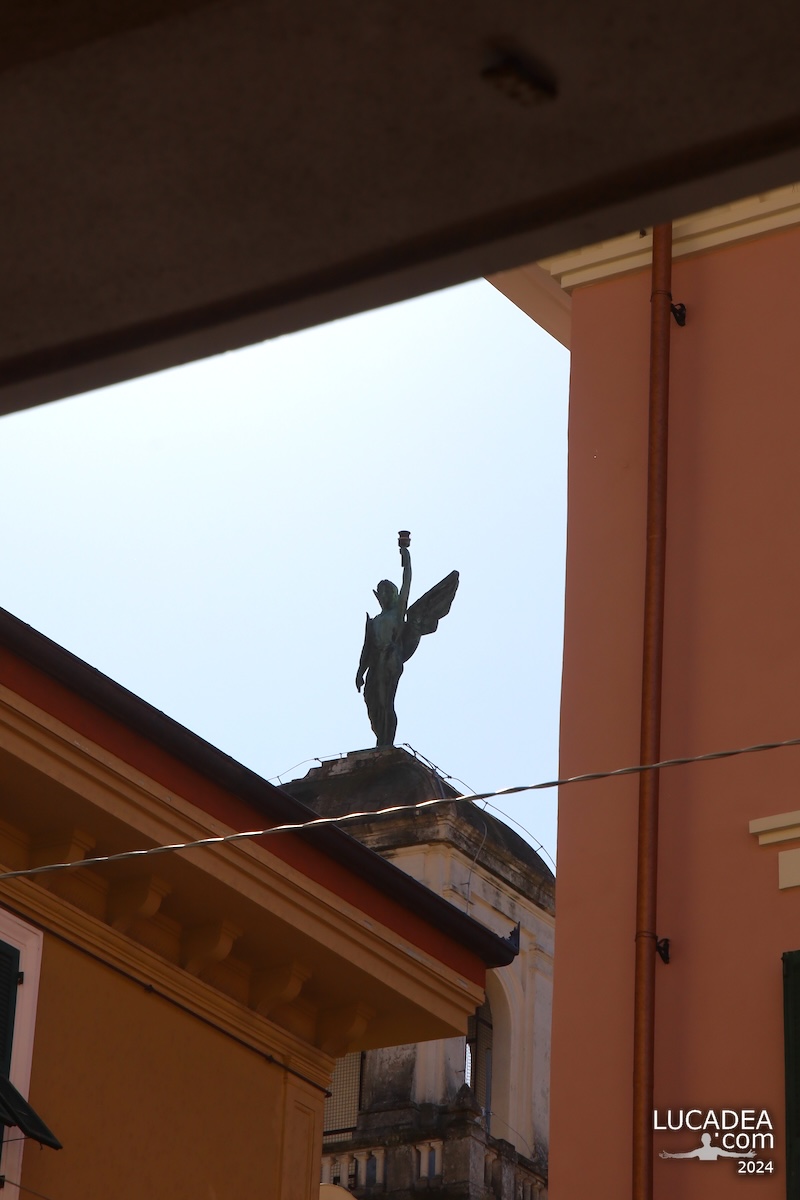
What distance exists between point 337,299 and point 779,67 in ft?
1.79

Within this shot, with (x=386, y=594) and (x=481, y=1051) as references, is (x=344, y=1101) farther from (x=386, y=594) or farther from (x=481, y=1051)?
(x=386, y=594)

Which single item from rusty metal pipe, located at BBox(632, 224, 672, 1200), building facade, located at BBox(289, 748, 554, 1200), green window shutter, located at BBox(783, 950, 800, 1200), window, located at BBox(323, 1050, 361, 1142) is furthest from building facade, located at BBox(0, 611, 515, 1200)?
window, located at BBox(323, 1050, 361, 1142)

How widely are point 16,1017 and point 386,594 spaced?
22.1 meters

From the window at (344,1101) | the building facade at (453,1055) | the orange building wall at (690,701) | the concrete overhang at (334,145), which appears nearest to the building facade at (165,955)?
the orange building wall at (690,701)

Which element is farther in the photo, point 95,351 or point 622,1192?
point 622,1192

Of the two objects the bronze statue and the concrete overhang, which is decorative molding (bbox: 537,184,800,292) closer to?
the concrete overhang

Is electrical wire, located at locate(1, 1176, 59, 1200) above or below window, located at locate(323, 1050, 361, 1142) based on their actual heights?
below

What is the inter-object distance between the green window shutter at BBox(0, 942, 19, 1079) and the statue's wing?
70.8 ft

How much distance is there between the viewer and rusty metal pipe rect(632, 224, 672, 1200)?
9.16 meters

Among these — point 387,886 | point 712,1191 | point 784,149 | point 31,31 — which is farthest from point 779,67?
point 387,886

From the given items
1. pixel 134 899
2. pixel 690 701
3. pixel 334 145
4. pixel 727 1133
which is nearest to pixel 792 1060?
pixel 727 1133

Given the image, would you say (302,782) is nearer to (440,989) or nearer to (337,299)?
(440,989)

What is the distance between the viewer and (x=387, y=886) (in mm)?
10055

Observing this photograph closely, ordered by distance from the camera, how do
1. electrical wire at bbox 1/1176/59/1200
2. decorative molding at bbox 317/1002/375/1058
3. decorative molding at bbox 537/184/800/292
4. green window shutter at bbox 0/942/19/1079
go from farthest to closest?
decorative molding at bbox 537/184/800/292, decorative molding at bbox 317/1002/375/1058, green window shutter at bbox 0/942/19/1079, electrical wire at bbox 1/1176/59/1200
